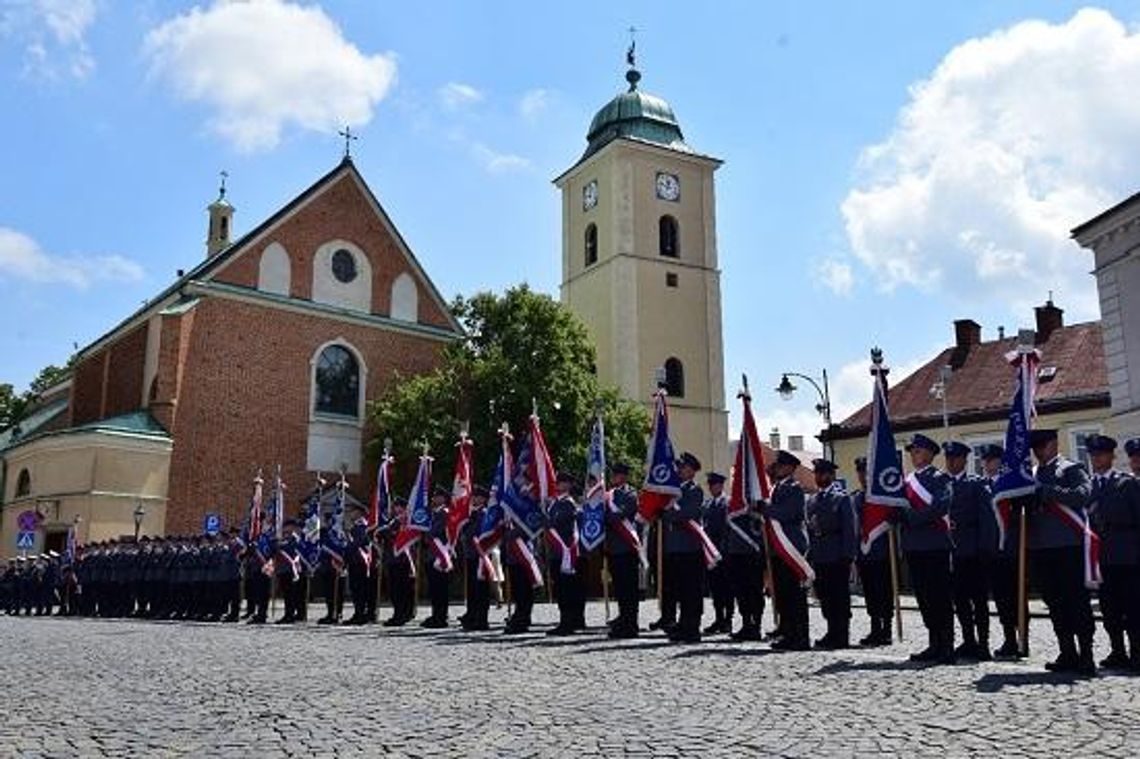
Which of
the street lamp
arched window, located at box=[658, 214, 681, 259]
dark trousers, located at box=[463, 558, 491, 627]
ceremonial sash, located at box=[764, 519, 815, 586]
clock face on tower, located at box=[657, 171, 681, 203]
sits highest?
clock face on tower, located at box=[657, 171, 681, 203]

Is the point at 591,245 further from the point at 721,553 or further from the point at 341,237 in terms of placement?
the point at 721,553

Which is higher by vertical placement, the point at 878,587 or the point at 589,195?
the point at 589,195

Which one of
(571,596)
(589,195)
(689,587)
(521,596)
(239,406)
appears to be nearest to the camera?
(689,587)

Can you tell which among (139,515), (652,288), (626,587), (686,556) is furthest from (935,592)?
(652,288)

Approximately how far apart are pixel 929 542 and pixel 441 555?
8173 millimetres

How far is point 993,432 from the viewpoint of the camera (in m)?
34.4

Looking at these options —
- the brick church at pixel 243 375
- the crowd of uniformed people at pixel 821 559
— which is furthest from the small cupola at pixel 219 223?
the crowd of uniformed people at pixel 821 559

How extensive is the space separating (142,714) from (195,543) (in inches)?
594

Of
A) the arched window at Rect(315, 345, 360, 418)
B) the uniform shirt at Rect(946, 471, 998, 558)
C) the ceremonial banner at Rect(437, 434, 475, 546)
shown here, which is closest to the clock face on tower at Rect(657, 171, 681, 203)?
the arched window at Rect(315, 345, 360, 418)

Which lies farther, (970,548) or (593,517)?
(593,517)

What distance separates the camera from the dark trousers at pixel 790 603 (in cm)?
1059

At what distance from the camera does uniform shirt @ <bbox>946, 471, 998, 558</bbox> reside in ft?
32.0

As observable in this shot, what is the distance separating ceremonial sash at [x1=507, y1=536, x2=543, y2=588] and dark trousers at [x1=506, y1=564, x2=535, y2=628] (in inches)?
2.2

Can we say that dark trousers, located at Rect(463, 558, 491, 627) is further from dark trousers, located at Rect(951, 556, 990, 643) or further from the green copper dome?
the green copper dome
